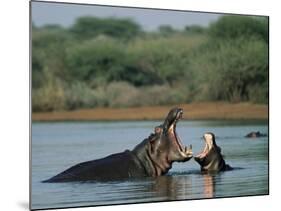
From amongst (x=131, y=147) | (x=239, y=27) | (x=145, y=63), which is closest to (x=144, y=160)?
(x=131, y=147)

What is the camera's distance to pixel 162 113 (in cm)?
402

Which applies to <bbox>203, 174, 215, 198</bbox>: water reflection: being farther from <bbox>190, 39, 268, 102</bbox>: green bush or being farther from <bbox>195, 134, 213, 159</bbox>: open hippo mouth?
<bbox>190, 39, 268, 102</bbox>: green bush

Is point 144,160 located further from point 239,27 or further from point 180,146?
point 239,27

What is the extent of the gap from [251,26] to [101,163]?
1.29 m

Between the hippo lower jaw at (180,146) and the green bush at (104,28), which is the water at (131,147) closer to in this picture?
the hippo lower jaw at (180,146)

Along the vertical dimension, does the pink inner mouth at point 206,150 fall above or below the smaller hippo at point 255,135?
below

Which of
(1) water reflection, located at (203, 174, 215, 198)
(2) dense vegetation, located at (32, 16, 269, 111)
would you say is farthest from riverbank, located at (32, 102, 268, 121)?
(1) water reflection, located at (203, 174, 215, 198)

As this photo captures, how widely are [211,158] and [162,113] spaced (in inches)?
16.2

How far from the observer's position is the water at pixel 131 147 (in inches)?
147

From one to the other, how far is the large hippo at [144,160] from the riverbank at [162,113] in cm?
8

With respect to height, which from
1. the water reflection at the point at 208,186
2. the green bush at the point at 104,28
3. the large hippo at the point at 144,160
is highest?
the green bush at the point at 104,28

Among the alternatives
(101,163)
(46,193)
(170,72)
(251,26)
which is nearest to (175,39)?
(170,72)

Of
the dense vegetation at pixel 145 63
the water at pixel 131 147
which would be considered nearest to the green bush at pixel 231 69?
the dense vegetation at pixel 145 63

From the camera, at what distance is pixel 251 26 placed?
4242 millimetres
